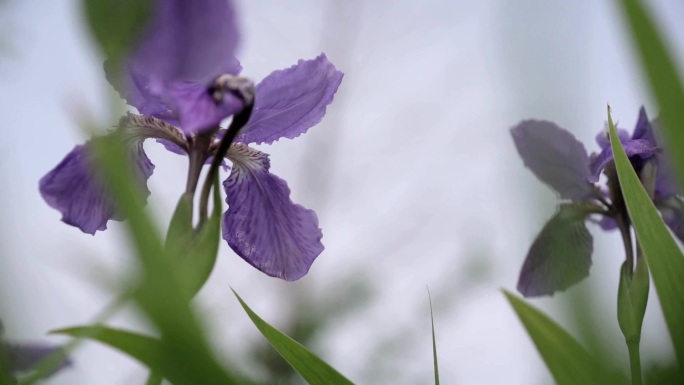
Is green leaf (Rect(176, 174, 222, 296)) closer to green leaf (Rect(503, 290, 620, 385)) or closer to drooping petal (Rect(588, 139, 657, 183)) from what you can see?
green leaf (Rect(503, 290, 620, 385))

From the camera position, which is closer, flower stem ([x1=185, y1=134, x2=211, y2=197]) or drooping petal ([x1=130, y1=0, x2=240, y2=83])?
drooping petal ([x1=130, y1=0, x2=240, y2=83])

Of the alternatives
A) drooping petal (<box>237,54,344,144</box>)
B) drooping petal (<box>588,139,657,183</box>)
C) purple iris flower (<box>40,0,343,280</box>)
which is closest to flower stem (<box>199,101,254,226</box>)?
purple iris flower (<box>40,0,343,280</box>)

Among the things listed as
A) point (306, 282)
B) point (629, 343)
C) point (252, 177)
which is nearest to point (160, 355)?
point (629, 343)

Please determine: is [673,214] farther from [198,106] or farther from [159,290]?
[159,290]

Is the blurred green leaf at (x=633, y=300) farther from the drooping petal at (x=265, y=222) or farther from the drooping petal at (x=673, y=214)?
the drooping petal at (x=265, y=222)

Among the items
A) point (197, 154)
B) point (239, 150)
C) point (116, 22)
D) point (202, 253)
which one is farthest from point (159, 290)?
point (239, 150)

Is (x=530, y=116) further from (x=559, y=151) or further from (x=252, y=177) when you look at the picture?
(x=252, y=177)

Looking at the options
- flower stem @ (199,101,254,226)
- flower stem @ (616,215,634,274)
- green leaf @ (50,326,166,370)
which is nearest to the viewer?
green leaf @ (50,326,166,370)
